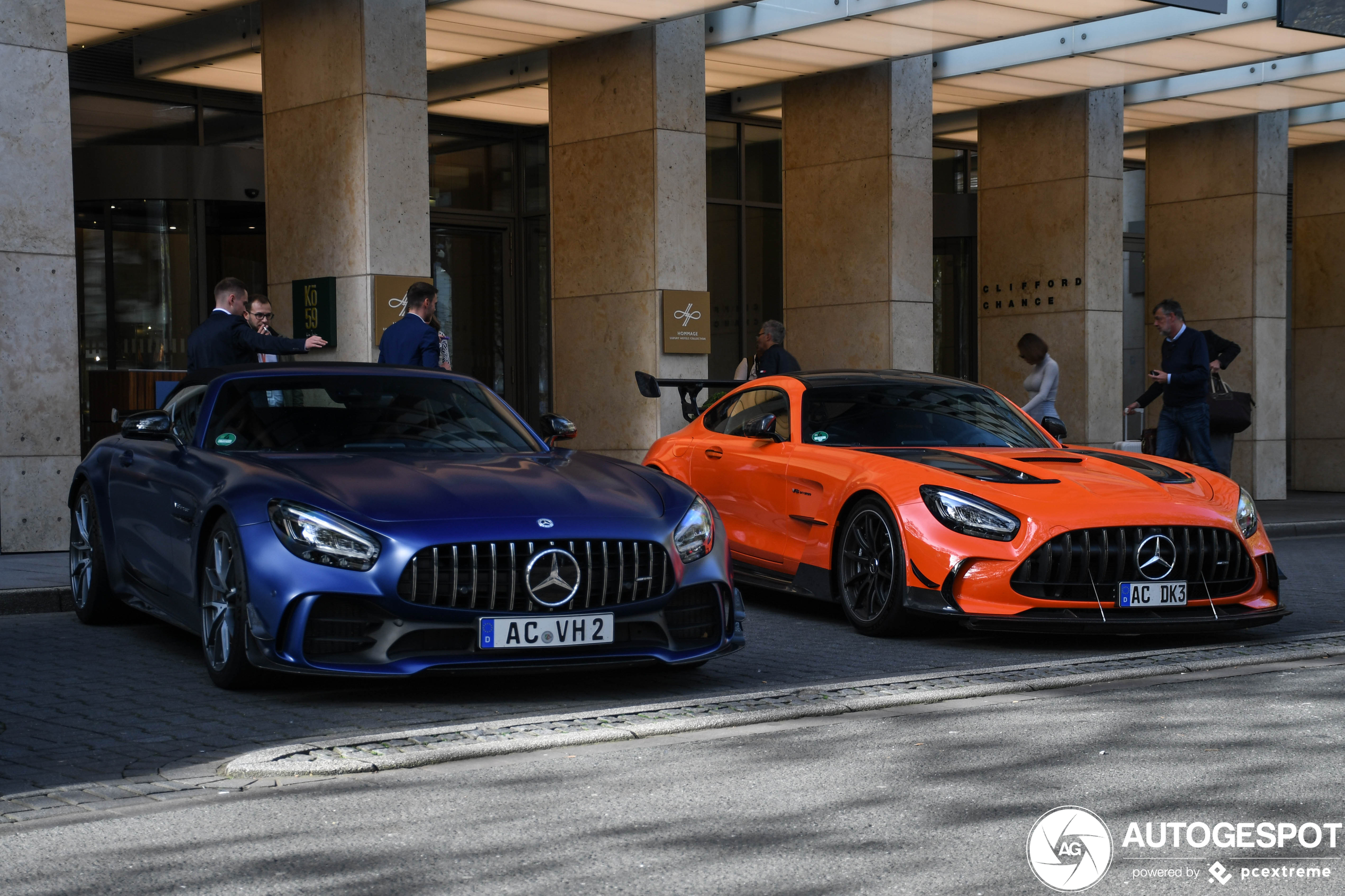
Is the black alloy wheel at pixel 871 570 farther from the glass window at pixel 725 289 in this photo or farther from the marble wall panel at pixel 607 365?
the glass window at pixel 725 289

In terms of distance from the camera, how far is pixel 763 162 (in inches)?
863

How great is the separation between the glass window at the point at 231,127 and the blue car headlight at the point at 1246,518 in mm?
12462

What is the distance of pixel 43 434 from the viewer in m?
11.5

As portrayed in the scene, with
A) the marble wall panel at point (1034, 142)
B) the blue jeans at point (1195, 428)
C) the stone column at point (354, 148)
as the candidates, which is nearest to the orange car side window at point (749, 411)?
the stone column at point (354, 148)

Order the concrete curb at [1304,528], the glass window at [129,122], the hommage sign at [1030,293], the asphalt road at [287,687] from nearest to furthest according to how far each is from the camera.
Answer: the asphalt road at [287,687] < the concrete curb at [1304,528] < the glass window at [129,122] < the hommage sign at [1030,293]

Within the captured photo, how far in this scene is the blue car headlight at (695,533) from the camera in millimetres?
6477

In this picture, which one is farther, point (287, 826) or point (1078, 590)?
point (1078, 590)

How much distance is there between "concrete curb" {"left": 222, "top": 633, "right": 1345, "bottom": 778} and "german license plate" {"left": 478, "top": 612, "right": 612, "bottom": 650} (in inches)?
11.5

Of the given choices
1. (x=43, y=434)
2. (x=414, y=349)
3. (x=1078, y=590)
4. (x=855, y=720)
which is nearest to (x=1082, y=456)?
(x=1078, y=590)

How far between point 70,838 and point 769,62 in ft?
47.9

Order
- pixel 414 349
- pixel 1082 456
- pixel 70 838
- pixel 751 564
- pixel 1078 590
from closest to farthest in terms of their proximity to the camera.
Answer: pixel 70 838 → pixel 1078 590 → pixel 1082 456 → pixel 751 564 → pixel 414 349

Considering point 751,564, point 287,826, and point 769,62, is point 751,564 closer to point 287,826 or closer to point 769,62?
point 287,826

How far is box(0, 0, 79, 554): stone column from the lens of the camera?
1126 cm

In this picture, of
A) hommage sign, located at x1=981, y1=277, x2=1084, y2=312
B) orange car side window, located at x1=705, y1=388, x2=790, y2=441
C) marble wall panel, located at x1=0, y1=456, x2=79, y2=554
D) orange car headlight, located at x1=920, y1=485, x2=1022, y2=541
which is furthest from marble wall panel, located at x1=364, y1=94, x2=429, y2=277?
hommage sign, located at x1=981, y1=277, x2=1084, y2=312
